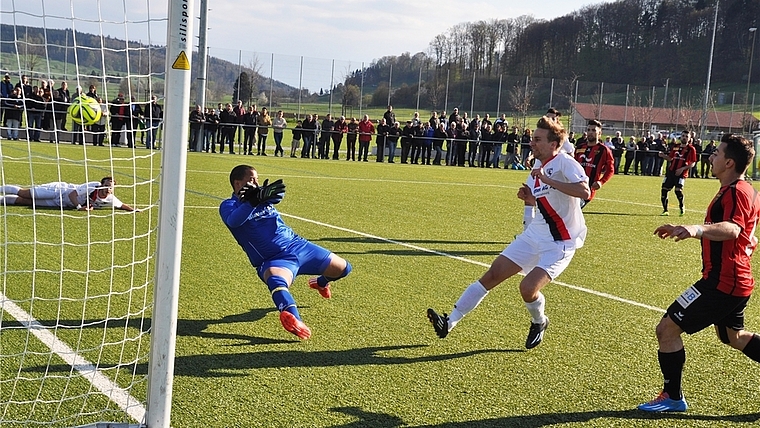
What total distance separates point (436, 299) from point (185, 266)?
2.69 metres

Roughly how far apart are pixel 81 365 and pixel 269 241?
5.78 feet

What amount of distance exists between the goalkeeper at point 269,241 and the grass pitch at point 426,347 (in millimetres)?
392

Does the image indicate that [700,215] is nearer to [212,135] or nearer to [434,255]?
[434,255]

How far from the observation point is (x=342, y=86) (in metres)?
45.5

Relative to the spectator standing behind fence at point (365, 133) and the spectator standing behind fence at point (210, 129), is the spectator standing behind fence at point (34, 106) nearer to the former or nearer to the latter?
the spectator standing behind fence at point (210, 129)

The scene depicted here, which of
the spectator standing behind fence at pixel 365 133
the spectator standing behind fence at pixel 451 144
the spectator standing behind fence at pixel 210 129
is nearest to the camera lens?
the spectator standing behind fence at pixel 210 129

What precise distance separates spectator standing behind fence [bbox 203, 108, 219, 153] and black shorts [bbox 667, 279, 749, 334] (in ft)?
77.6

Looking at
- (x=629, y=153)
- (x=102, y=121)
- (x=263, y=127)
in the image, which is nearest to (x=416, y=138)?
(x=263, y=127)

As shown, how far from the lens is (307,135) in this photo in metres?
28.4

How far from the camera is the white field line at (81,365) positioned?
12.5 ft

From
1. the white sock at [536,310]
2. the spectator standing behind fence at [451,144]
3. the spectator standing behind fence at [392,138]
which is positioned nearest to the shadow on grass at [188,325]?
the white sock at [536,310]

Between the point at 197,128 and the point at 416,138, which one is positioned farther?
the point at 416,138

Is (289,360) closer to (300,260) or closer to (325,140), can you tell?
(300,260)

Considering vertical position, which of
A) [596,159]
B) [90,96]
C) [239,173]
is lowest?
[239,173]
